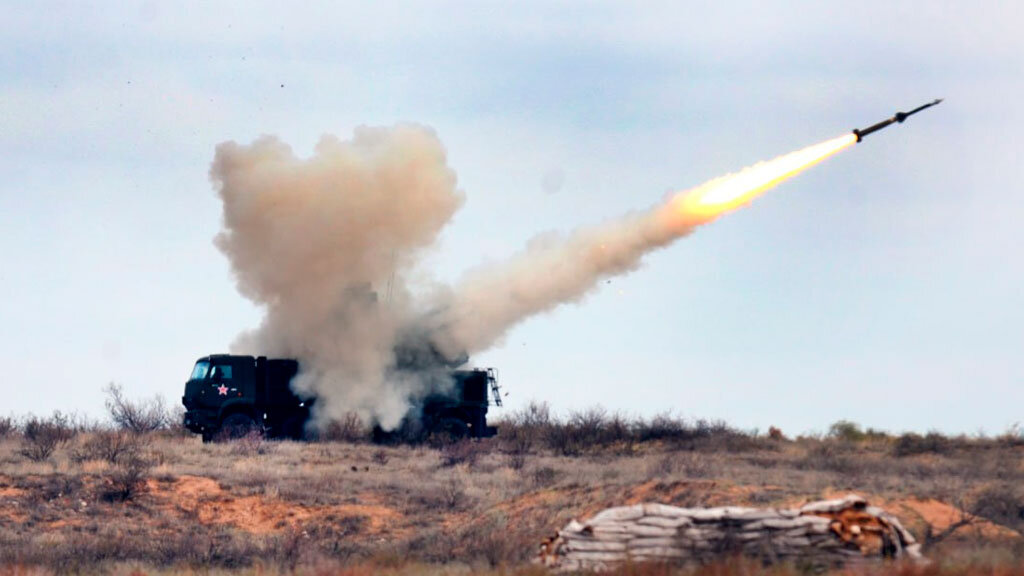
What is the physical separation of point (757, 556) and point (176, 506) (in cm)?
1417

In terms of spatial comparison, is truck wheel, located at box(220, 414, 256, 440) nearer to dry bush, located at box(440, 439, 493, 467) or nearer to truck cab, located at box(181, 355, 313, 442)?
truck cab, located at box(181, 355, 313, 442)

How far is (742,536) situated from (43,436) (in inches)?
1072

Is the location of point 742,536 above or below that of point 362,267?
below

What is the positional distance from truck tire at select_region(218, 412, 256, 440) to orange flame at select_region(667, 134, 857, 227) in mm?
13812

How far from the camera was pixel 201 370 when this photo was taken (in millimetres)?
41938

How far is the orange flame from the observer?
102ft

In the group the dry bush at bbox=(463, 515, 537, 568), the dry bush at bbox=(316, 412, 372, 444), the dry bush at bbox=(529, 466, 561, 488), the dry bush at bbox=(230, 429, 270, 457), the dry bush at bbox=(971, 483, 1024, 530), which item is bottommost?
the dry bush at bbox=(463, 515, 537, 568)

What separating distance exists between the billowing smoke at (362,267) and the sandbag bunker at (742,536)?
73.9 feet

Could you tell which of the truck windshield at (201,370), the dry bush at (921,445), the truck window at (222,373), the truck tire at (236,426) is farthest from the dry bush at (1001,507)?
the truck windshield at (201,370)

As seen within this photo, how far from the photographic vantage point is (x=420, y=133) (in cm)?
4288

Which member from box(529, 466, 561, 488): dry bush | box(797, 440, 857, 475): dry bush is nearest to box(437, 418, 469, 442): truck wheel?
box(529, 466, 561, 488): dry bush

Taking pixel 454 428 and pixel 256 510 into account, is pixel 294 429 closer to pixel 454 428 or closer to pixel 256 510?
pixel 454 428

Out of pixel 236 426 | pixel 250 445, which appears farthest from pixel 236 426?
pixel 250 445

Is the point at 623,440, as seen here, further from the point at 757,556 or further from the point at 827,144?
the point at 757,556
